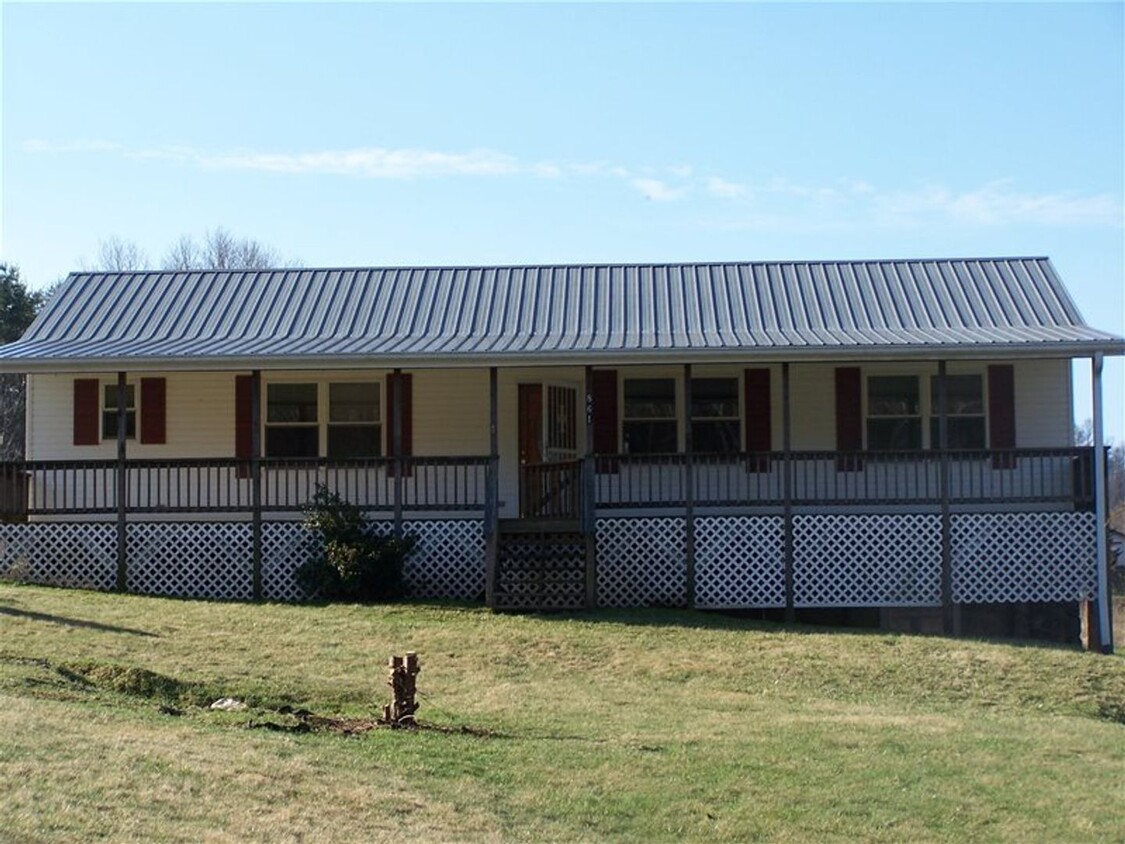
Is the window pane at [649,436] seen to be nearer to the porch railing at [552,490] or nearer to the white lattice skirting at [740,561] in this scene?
the porch railing at [552,490]

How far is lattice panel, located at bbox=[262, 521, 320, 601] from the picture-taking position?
22.1 meters

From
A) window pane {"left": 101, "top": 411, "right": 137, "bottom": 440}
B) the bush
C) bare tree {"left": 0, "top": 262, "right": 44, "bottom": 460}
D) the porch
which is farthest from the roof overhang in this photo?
bare tree {"left": 0, "top": 262, "right": 44, "bottom": 460}

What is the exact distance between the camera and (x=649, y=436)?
2352 centimetres

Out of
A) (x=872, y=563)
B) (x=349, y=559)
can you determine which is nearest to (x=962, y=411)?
(x=872, y=563)

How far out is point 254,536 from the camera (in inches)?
873

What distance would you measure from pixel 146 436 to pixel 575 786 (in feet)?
46.1

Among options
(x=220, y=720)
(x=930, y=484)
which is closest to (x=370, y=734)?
(x=220, y=720)

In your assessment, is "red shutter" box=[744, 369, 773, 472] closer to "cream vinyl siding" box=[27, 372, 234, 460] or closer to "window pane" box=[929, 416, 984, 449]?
"window pane" box=[929, 416, 984, 449]

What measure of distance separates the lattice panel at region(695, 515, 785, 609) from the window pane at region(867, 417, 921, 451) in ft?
8.59

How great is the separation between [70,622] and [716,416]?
9.75 metres

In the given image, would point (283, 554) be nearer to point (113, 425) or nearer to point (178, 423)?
point (178, 423)

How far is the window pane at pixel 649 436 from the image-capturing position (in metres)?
23.5

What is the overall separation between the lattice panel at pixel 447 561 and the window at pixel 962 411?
6.84 meters

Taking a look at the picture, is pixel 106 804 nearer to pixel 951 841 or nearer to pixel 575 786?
pixel 575 786
